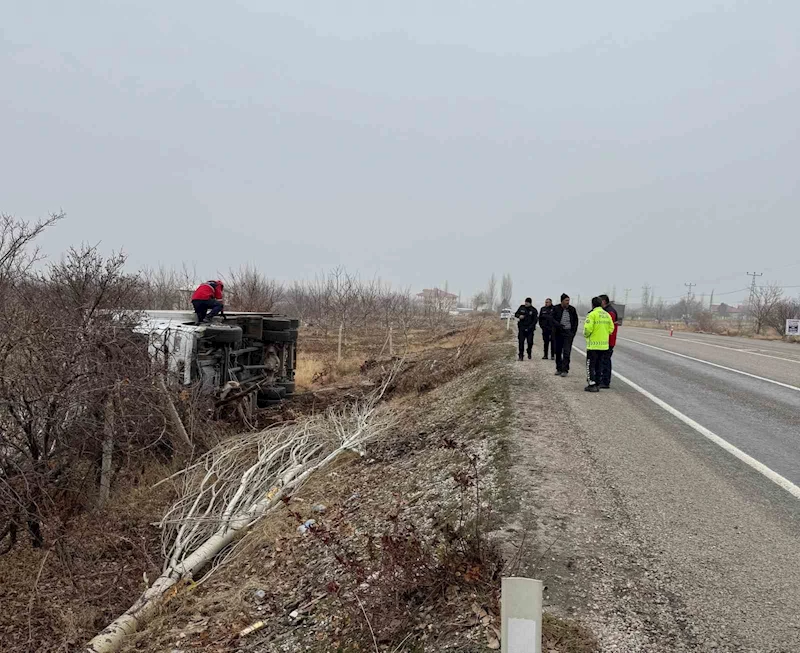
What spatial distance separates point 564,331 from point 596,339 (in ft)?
5.05

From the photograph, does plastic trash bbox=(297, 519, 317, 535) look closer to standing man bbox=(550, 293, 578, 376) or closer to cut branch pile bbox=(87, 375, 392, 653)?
cut branch pile bbox=(87, 375, 392, 653)

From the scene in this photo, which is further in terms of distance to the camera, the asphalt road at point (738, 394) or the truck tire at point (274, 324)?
the truck tire at point (274, 324)

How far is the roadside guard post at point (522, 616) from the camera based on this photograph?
6.56 ft

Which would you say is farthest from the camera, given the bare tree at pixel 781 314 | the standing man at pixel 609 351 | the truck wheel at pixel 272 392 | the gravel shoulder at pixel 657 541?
the bare tree at pixel 781 314

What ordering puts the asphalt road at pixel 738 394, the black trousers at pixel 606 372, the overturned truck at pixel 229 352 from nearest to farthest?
the asphalt road at pixel 738 394
the overturned truck at pixel 229 352
the black trousers at pixel 606 372

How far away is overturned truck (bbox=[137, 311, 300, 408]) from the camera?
28.5ft

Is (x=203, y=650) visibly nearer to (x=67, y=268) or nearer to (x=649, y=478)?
(x=649, y=478)

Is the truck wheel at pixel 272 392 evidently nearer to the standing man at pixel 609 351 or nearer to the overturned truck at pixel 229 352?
the overturned truck at pixel 229 352

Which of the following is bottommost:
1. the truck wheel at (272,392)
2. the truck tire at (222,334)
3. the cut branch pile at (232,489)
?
the cut branch pile at (232,489)

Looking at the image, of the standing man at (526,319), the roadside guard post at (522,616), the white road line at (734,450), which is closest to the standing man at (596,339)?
the white road line at (734,450)

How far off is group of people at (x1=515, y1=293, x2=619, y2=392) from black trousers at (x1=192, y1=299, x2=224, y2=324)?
6632 mm

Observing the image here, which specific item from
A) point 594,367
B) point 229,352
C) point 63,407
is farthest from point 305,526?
point 594,367

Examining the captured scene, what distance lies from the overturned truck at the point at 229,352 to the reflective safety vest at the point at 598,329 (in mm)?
5900

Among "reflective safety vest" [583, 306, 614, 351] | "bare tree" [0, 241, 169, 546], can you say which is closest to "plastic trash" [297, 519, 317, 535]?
"bare tree" [0, 241, 169, 546]
